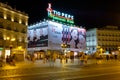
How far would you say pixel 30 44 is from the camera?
3098 inches

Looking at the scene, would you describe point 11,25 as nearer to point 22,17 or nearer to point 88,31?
point 22,17

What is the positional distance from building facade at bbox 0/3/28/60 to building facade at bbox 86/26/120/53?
4225cm

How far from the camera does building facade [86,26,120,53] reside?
94250mm

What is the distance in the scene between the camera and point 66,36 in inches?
3083

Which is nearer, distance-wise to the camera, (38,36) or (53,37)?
(53,37)

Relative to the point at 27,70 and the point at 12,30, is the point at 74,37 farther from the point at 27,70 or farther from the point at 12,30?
the point at 27,70

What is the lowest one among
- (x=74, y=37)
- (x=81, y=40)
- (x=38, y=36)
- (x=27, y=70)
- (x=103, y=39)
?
(x=27, y=70)

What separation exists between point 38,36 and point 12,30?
2181 centimetres

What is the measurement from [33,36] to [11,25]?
24106 millimetres

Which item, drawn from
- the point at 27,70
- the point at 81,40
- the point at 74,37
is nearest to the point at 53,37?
the point at 74,37

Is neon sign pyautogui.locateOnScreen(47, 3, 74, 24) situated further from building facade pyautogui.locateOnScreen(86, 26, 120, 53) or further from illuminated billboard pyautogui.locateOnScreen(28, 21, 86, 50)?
building facade pyautogui.locateOnScreen(86, 26, 120, 53)

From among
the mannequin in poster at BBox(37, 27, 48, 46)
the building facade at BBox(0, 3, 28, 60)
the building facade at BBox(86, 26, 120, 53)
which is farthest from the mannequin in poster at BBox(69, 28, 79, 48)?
the building facade at BBox(0, 3, 28, 60)

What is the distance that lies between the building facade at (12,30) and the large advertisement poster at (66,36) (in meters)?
14.6

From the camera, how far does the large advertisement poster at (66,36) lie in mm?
72562
